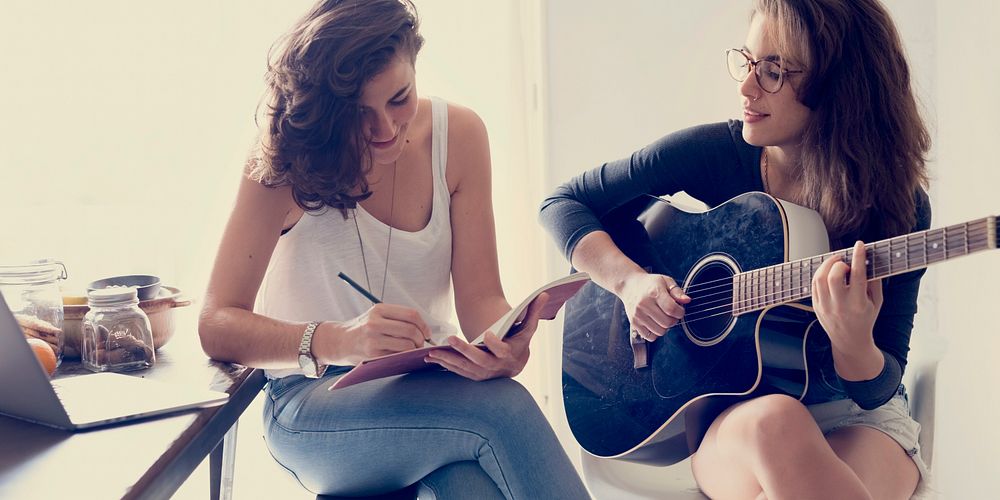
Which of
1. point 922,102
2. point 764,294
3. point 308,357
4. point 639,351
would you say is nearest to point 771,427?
point 764,294

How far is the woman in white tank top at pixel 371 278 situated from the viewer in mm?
1222

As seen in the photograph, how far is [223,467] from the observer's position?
155 centimetres

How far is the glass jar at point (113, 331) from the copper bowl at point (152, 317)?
61 millimetres

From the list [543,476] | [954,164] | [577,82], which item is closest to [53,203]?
[577,82]

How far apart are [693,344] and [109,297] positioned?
0.84 metres

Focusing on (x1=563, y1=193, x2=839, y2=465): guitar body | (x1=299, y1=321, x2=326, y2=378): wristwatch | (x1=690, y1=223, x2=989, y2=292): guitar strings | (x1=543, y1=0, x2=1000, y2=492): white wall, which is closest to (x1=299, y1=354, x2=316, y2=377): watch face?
(x1=299, y1=321, x2=326, y2=378): wristwatch

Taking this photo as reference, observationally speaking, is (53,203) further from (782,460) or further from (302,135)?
(782,460)

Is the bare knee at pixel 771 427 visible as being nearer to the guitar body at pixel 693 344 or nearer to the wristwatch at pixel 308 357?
the guitar body at pixel 693 344

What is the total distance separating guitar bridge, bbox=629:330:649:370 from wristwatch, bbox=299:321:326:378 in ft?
1.66

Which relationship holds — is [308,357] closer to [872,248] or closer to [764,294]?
[764,294]

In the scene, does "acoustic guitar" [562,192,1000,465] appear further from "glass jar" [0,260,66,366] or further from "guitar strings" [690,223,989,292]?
"glass jar" [0,260,66,366]

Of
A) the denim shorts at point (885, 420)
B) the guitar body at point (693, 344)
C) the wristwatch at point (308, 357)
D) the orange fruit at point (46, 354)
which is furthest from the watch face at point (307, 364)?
the denim shorts at point (885, 420)

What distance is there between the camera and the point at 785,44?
1.39m

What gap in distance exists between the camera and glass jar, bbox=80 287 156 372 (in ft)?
3.99
